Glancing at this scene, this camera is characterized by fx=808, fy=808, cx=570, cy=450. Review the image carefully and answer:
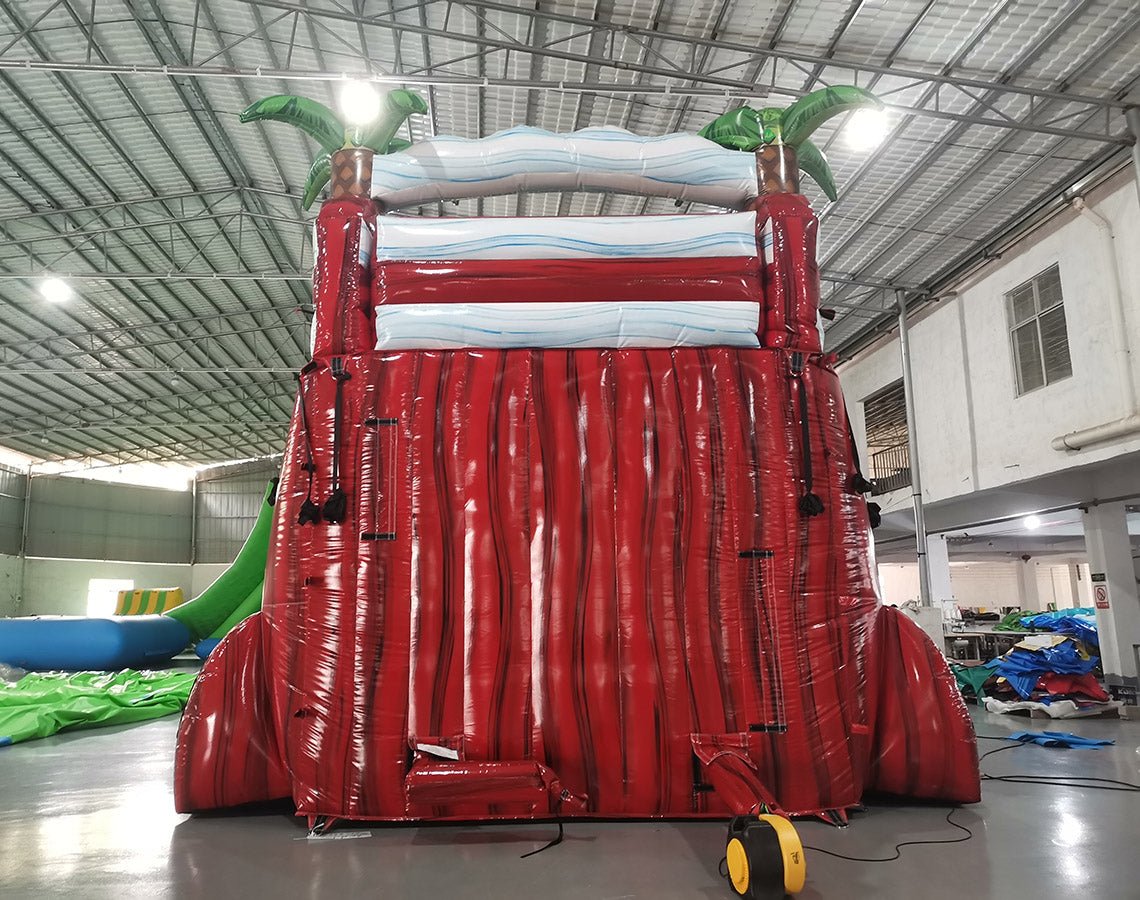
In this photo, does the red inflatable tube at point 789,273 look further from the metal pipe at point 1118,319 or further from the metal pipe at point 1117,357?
the metal pipe at point 1118,319

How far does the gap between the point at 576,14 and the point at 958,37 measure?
348cm

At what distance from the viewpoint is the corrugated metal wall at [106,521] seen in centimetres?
2244

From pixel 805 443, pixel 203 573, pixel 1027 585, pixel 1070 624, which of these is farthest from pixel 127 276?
pixel 1027 585

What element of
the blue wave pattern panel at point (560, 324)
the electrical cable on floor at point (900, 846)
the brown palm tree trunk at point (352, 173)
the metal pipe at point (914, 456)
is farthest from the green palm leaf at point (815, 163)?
the metal pipe at point (914, 456)

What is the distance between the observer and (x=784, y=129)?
3.78 metres

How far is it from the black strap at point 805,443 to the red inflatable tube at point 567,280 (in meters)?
0.37

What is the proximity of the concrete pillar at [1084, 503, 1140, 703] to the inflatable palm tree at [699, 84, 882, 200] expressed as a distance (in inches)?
306

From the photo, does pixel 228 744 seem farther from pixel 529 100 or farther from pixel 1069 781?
pixel 529 100

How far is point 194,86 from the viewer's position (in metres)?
8.93

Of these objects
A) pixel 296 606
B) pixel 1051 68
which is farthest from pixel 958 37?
pixel 296 606

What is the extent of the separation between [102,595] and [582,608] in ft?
78.2

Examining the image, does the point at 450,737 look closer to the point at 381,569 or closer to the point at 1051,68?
the point at 381,569

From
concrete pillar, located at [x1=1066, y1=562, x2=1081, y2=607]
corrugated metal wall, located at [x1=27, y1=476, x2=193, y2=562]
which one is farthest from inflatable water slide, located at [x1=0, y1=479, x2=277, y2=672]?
concrete pillar, located at [x1=1066, y1=562, x2=1081, y2=607]

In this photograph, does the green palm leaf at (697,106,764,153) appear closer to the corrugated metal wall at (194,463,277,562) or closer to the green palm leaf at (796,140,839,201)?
the green palm leaf at (796,140,839,201)
